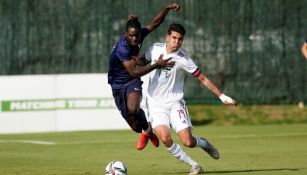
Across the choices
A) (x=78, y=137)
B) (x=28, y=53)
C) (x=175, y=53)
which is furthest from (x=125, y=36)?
(x=28, y=53)

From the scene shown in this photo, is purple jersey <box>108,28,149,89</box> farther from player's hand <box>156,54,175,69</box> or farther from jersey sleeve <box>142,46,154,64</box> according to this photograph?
player's hand <box>156,54,175,69</box>

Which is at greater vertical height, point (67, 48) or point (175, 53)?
point (175, 53)

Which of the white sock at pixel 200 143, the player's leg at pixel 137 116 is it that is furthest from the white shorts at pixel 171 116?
the player's leg at pixel 137 116

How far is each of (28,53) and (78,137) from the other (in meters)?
4.89

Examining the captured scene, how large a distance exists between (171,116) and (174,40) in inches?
44.2

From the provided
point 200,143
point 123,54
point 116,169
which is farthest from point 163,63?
point 116,169

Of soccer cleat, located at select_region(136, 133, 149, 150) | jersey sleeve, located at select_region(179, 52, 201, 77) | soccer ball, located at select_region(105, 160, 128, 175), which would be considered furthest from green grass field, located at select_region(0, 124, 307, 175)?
jersey sleeve, located at select_region(179, 52, 201, 77)

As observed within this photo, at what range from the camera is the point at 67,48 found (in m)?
27.2

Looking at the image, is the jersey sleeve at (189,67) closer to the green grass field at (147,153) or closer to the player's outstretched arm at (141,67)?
the player's outstretched arm at (141,67)

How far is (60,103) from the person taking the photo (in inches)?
981

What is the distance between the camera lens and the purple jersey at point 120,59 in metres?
14.1

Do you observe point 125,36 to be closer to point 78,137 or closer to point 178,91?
point 178,91

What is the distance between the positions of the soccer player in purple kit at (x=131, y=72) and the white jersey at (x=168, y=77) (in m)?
0.26

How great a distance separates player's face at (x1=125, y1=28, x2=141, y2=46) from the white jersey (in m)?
0.29
